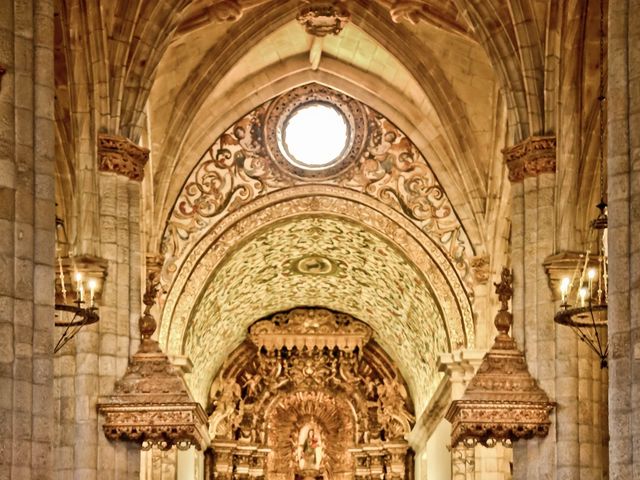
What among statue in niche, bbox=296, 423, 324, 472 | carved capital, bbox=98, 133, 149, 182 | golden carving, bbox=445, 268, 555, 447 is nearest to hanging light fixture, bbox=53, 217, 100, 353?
carved capital, bbox=98, 133, 149, 182

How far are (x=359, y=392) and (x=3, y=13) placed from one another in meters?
25.4

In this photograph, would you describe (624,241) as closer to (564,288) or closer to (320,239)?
(564,288)

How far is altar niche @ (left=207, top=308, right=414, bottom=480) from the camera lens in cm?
4128

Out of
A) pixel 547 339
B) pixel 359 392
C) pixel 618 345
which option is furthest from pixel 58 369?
pixel 359 392

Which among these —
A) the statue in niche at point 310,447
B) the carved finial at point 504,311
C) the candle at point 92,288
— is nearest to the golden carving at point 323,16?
the carved finial at point 504,311

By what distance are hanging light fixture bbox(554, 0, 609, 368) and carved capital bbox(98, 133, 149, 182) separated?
6.20 meters

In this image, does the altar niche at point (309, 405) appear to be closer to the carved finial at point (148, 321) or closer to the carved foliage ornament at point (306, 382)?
the carved foliage ornament at point (306, 382)

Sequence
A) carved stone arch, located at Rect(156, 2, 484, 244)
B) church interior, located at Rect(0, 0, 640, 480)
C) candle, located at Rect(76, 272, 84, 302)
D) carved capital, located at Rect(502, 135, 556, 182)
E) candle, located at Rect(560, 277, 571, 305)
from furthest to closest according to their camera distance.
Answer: carved stone arch, located at Rect(156, 2, 484, 244), carved capital, located at Rect(502, 135, 556, 182), candle, located at Rect(560, 277, 571, 305), candle, located at Rect(76, 272, 84, 302), church interior, located at Rect(0, 0, 640, 480)

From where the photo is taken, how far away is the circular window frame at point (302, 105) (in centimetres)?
3456

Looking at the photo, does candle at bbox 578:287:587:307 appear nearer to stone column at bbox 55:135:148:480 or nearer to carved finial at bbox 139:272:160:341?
carved finial at bbox 139:272:160:341

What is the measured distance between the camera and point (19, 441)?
16.8 metres

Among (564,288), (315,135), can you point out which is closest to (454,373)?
(315,135)

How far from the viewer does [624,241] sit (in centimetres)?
1727

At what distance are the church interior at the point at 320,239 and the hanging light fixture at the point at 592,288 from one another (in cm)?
8
